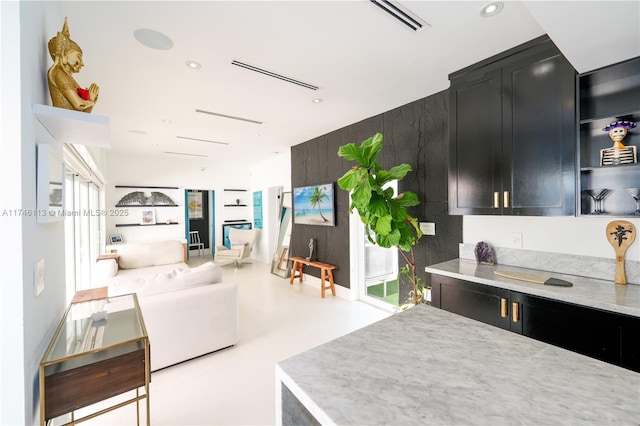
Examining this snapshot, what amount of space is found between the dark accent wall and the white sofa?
2172 millimetres

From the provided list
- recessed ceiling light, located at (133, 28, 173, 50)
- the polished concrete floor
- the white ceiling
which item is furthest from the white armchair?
recessed ceiling light, located at (133, 28, 173, 50)

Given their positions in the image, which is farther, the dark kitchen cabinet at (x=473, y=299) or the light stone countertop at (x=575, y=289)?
Answer: the dark kitchen cabinet at (x=473, y=299)

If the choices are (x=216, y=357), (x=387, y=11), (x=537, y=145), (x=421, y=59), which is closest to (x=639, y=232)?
(x=537, y=145)

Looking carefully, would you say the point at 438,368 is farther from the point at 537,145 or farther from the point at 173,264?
the point at 173,264

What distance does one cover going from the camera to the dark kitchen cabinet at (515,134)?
1990 mm

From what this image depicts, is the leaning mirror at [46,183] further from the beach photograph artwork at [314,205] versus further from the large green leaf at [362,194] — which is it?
the beach photograph artwork at [314,205]

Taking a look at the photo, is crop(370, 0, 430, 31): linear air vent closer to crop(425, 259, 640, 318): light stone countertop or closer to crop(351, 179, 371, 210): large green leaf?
crop(351, 179, 371, 210): large green leaf

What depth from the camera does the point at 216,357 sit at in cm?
282

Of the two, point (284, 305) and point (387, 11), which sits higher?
point (387, 11)

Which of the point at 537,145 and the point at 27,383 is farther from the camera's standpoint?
the point at 537,145

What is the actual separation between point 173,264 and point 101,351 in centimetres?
455

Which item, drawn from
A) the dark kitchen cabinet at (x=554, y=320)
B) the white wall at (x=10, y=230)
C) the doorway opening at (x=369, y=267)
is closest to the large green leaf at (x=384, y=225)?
the dark kitchen cabinet at (x=554, y=320)

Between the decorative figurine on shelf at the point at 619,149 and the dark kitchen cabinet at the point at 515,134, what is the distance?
0.68 ft

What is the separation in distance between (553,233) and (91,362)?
127 inches
